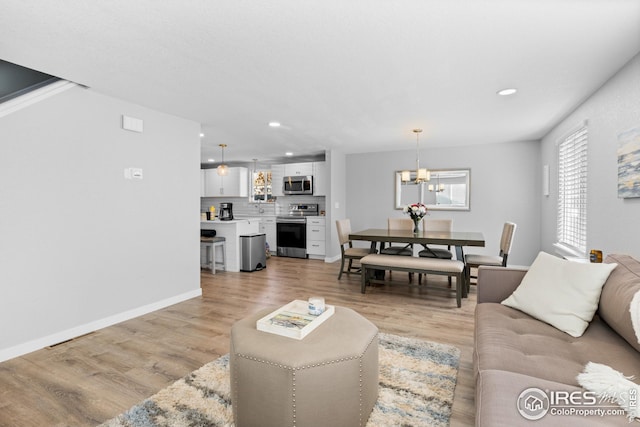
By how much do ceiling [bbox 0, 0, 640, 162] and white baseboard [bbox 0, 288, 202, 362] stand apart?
2184 mm

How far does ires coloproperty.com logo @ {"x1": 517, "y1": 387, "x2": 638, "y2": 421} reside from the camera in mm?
1100

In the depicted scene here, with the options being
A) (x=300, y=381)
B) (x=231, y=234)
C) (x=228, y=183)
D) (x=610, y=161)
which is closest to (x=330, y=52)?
(x=300, y=381)

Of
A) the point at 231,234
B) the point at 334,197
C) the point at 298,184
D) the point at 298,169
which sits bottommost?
the point at 231,234

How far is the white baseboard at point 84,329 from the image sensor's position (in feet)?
8.25

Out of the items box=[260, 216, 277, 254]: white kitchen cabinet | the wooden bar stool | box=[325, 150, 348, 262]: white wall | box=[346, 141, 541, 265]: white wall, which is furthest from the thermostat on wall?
box=[346, 141, 541, 265]: white wall

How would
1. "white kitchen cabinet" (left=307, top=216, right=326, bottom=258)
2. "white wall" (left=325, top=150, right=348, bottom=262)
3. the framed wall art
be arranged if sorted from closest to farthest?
the framed wall art
"white wall" (left=325, top=150, right=348, bottom=262)
"white kitchen cabinet" (left=307, top=216, right=326, bottom=258)

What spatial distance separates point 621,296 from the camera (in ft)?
5.38

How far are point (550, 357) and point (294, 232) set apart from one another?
597 cm

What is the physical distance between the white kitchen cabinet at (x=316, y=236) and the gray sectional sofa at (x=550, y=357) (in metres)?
4.83

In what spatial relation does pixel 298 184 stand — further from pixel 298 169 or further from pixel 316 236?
pixel 316 236

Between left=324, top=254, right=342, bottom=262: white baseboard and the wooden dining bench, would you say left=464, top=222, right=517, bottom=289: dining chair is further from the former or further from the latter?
Result: left=324, top=254, right=342, bottom=262: white baseboard

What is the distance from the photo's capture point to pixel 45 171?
271cm

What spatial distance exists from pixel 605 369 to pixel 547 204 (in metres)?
4.53

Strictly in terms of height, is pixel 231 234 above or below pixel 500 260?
above
